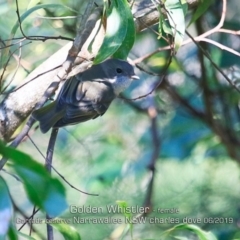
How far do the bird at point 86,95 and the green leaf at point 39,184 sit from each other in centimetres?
104

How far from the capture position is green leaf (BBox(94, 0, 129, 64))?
1.61m

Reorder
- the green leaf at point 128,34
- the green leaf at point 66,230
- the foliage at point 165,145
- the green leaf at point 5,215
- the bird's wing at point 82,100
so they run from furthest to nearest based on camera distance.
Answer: the foliage at point 165,145, the bird's wing at point 82,100, the green leaf at point 128,34, the green leaf at point 66,230, the green leaf at point 5,215

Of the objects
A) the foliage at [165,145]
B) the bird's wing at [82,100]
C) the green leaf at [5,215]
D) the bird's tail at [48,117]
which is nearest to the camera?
the green leaf at [5,215]

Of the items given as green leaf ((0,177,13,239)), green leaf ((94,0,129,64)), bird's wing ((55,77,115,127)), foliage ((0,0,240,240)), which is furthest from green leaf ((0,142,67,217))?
foliage ((0,0,240,240))

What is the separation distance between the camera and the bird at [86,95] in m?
2.23

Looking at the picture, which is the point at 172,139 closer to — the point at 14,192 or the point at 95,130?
the point at 95,130

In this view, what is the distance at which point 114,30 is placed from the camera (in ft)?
5.44

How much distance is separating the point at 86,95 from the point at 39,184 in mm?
1563

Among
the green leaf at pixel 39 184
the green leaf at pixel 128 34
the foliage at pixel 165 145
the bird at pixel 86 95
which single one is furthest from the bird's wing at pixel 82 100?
the green leaf at pixel 39 184

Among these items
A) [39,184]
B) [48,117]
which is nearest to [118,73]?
[48,117]

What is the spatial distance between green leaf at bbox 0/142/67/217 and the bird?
1044mm

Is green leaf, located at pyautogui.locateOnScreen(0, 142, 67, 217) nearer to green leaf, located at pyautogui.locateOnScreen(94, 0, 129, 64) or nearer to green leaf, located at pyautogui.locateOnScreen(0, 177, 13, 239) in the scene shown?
green leaf, located at pyautogui.locateOnScreen(0, 177, 13, 239)

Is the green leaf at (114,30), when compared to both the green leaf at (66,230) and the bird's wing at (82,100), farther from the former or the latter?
the bird's wing at (82,100)

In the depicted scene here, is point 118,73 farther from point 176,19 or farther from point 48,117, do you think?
point 176,19
